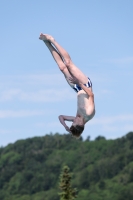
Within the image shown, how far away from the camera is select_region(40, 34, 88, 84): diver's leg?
22203mm

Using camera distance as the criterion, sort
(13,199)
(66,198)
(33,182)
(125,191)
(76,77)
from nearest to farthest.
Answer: (76,77) → (66,198) → (125,191) → (13,199) → (33,182)

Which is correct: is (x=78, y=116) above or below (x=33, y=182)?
below

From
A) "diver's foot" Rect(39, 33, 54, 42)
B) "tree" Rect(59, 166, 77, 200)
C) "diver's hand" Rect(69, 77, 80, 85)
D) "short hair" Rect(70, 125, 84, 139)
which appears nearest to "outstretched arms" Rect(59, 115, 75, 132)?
"short hair" Rect(70, 125, 84, 139)

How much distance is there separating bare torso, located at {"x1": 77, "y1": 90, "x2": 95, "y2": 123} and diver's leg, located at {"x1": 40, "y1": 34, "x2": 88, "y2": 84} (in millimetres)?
378

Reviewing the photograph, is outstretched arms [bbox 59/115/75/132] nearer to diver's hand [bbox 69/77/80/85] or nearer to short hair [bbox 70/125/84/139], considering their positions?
short hair [bbox 70/125/84/139]

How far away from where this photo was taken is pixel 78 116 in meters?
22.4

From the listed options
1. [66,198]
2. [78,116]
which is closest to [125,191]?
[66,198]

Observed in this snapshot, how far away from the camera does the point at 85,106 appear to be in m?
22.2

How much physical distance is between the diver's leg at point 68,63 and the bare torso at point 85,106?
1.24 feet

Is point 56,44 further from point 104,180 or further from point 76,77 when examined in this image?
point 104,180

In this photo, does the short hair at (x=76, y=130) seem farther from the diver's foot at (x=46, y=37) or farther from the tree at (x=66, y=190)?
the tree at (x=66, y=190)

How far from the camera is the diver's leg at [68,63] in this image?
72.8 feet

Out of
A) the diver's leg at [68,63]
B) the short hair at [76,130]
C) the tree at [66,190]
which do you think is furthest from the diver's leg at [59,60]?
the tree at [66,190]

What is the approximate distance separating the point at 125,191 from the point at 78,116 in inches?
5702
